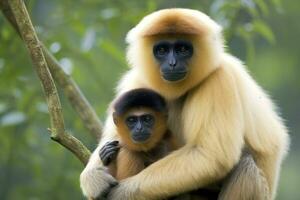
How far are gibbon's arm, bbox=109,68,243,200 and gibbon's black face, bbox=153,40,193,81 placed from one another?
33 cm

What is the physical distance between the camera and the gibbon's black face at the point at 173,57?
1020cm

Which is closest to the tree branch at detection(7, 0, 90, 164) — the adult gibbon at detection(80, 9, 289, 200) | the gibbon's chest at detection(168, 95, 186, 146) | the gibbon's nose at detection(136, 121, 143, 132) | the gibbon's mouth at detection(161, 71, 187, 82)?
the adult gibbon at detection(80, 9, 289, 200)

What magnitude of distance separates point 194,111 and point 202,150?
0.47 metres

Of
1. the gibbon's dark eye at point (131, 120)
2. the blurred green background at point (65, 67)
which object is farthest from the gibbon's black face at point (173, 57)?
the blurred green background at point (65, 67)

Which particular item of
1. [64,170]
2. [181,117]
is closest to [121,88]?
[181,117]

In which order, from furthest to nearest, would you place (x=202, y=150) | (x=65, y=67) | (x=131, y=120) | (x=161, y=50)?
(x=65, y=67) < (x=131, y=120) < (x=161, y=50) < (x=202, y=150)

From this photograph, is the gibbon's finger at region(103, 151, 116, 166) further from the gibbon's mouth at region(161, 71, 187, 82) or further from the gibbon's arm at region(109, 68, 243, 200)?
the gibbon's mouth at region(161, 71, 187, 82)

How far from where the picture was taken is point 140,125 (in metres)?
10.6

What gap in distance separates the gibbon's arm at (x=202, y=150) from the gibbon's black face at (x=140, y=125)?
0.44 metres

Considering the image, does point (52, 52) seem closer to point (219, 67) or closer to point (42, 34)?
point (42, 34)

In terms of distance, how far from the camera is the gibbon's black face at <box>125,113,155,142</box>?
34.2 ft

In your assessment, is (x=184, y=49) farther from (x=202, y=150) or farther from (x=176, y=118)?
(x=202, y=150)

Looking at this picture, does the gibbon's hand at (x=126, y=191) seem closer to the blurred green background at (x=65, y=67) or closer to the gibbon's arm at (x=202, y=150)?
the gibbon's arm at (x=202, y=150)

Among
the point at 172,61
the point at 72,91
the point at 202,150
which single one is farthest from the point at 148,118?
the point at 72,91
